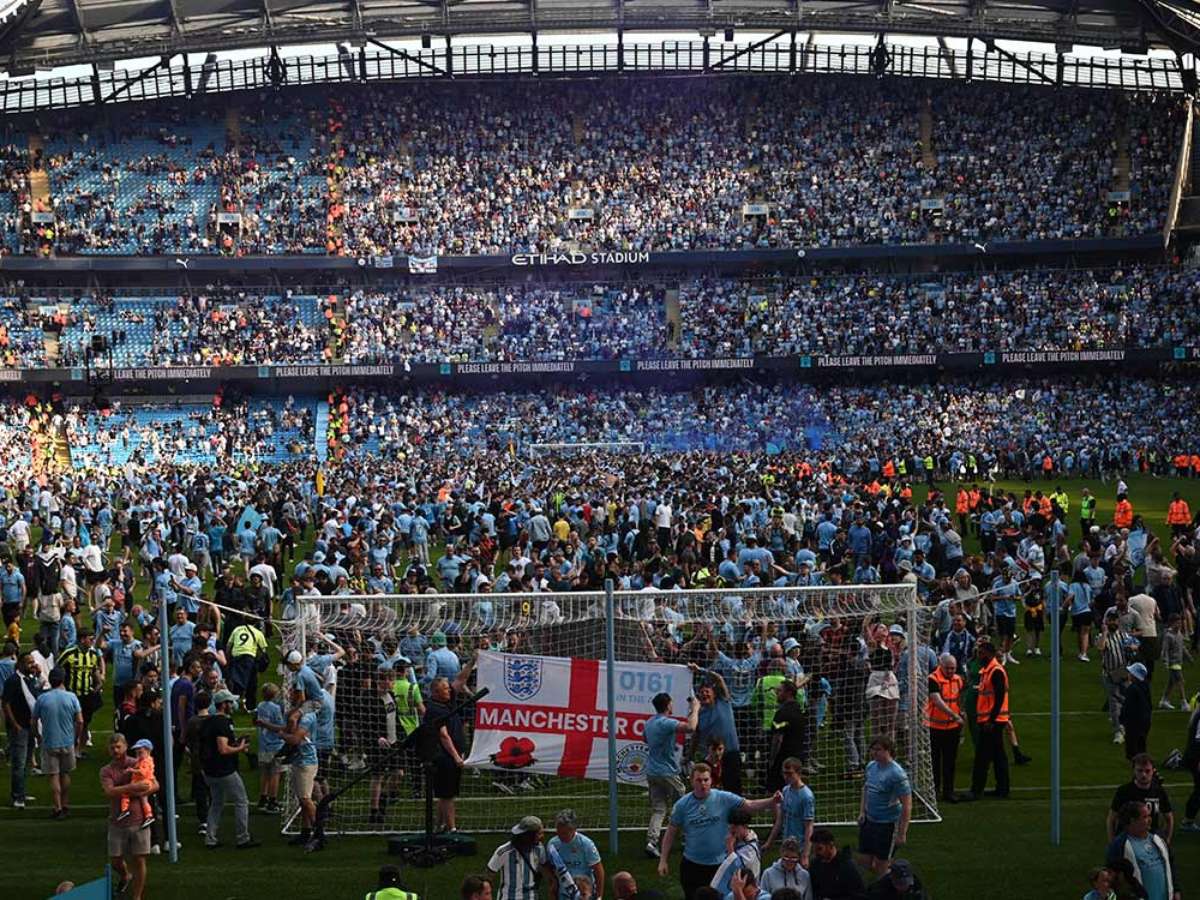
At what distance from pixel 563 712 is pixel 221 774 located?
9.17 ft

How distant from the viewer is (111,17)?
5288 centimetres

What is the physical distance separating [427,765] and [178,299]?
162 ft

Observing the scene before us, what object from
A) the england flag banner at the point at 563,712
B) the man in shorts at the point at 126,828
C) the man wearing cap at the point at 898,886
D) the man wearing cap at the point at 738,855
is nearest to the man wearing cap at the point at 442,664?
the england flag banner at the point at 563,712

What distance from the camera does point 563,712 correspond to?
42.0 ft

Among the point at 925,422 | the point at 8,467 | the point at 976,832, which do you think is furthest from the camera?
the point at 925,422

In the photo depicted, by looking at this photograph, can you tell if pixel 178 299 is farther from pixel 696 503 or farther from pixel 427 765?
pixel 427 765

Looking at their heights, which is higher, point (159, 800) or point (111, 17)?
point (111, 17)

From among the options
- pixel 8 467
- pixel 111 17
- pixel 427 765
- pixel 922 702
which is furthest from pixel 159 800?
pixel 111 17

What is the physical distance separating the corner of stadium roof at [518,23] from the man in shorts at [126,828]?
46.0m

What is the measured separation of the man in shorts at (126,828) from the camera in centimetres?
1112

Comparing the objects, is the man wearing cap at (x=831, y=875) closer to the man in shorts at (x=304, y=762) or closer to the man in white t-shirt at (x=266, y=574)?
the man in shorts at (x=304, y=762)

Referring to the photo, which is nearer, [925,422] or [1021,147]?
[925,422]

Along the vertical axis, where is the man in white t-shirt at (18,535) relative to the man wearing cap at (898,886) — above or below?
above

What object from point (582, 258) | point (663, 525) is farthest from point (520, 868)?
point (582, 258)
